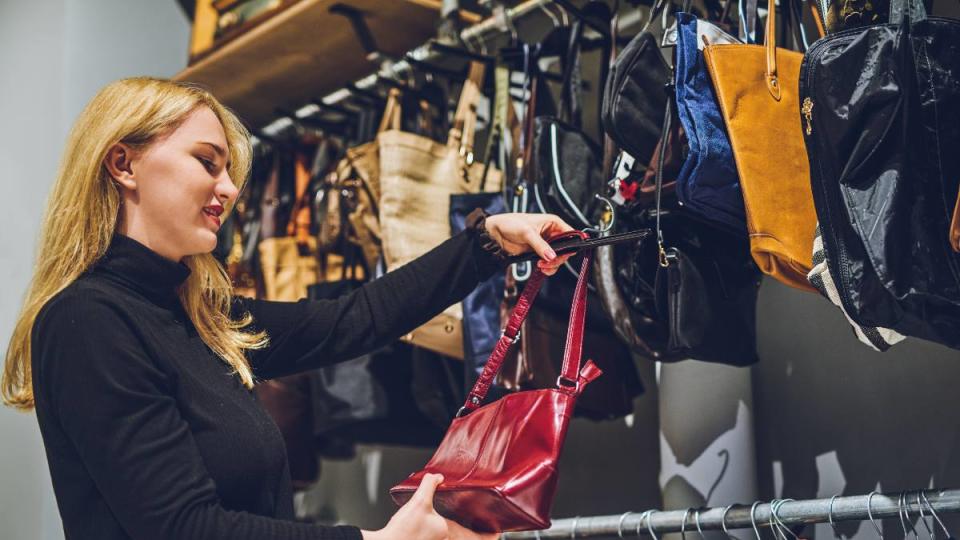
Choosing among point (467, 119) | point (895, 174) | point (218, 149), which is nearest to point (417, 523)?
point (218, 149)

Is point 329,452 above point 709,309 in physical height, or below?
below

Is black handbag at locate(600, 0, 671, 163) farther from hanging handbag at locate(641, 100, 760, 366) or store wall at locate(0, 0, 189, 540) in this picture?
store wall at locate(0, 0, 189, 540)

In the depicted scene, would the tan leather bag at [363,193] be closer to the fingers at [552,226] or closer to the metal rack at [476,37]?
the metal rack at [476,37]

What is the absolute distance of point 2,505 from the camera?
3225 millimetres

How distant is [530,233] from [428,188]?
0.79 metres

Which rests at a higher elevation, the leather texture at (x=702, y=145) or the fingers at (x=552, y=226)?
the leather texture at (x=702, y=145)

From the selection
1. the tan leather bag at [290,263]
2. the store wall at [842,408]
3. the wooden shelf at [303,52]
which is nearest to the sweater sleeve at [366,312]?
the store wall at [842,408]


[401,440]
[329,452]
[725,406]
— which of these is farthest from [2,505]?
[725,406]

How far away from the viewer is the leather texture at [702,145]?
1.65 metres

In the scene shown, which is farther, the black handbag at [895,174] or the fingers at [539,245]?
the fingers at [539,245]

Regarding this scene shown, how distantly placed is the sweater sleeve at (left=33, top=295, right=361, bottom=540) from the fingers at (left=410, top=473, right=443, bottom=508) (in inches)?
3.4

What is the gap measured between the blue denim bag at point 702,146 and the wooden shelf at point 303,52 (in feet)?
3.78

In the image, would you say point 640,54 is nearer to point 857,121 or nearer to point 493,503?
point 857,121

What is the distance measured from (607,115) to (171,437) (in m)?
0.81
